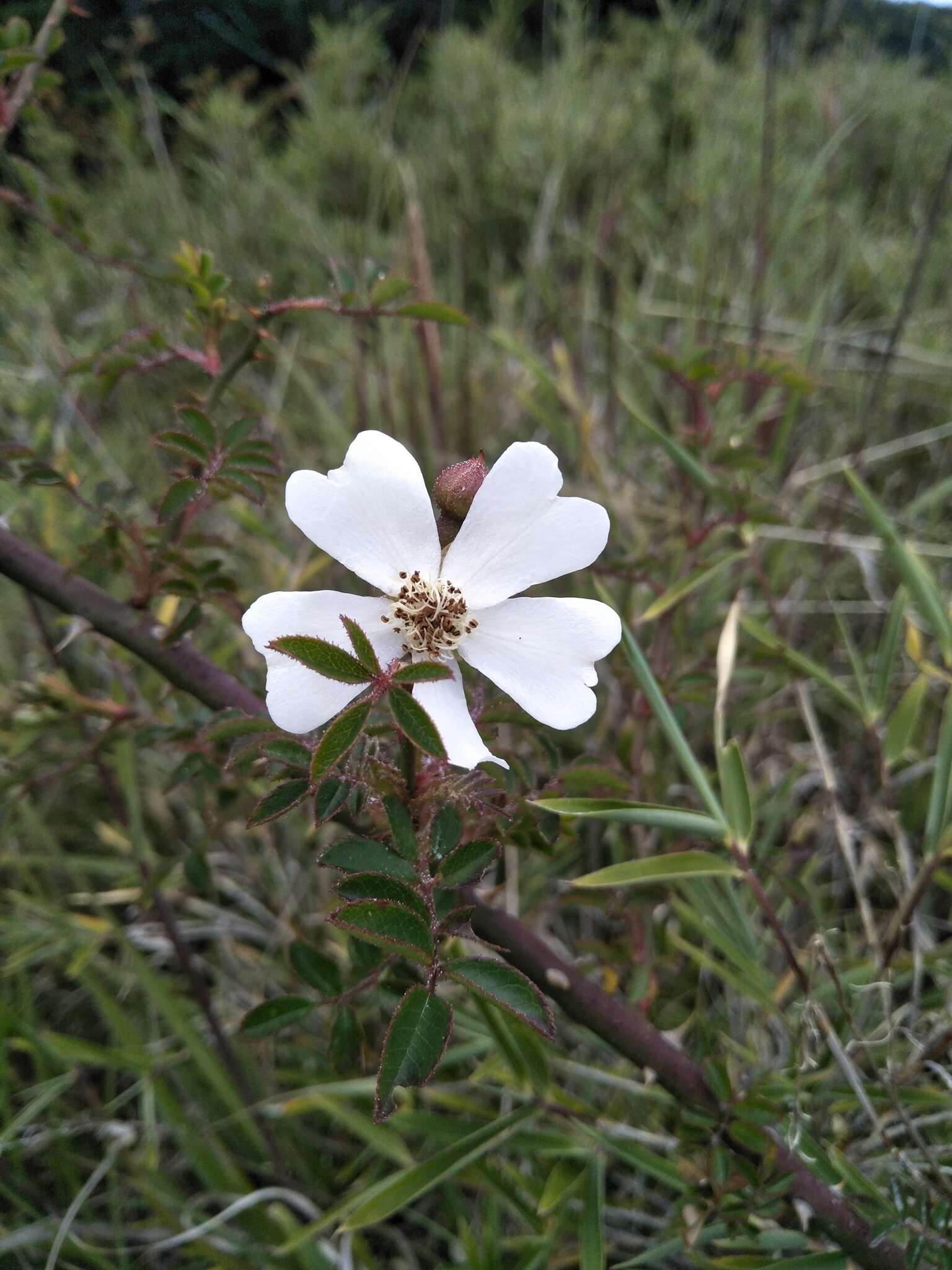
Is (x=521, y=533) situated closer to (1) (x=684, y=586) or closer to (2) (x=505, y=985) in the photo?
(2) (x=505, y=985)

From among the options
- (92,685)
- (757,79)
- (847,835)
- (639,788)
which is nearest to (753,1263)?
(639,788)

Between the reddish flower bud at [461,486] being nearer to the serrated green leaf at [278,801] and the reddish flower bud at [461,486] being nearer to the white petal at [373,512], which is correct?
the white petal at [373,512]

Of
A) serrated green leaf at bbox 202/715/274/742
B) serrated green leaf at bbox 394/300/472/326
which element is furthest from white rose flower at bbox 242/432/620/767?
serrated green leaf at bbox 394/300/472/326

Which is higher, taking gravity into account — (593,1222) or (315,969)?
(315,969)

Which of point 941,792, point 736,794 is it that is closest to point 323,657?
point 736,794

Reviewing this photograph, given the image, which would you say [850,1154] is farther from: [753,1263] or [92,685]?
[92,685]

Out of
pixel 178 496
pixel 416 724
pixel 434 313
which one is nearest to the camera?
pixel 416 724

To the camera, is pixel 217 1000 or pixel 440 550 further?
pixel 217 1000
